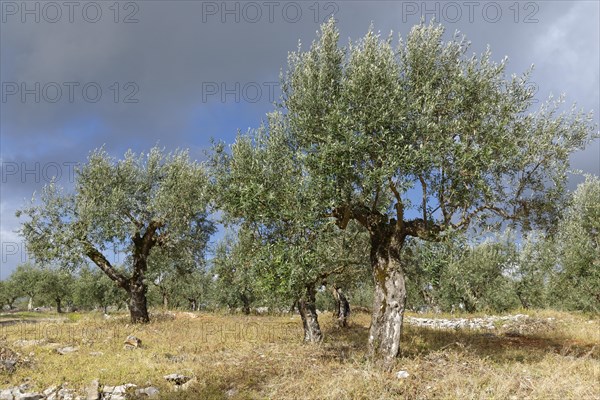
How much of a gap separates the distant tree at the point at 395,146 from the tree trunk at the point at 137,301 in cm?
2146

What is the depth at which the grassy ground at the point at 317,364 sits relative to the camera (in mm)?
12695

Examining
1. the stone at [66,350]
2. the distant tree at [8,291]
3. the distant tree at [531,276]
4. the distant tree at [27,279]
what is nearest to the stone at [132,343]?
the stone at [66,350]

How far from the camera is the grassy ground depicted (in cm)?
1270

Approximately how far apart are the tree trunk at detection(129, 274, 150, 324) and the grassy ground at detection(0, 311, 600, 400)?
5449 mm

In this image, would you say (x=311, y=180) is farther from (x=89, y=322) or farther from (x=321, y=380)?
(x=89, y=322)

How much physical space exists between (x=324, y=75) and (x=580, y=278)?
3703cm

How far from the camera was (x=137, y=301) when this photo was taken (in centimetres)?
3416

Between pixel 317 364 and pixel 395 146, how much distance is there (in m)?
9.76

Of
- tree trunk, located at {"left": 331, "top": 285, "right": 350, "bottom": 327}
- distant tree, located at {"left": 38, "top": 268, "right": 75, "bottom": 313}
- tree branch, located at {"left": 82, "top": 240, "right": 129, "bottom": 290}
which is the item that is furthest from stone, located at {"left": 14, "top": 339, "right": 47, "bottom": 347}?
distant tree, located at {"left": 38, "top": 268, "right": 75, "bottom": 313}

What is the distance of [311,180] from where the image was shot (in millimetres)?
14828

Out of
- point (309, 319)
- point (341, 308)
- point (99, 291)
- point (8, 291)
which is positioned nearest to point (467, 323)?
point (341, 308)

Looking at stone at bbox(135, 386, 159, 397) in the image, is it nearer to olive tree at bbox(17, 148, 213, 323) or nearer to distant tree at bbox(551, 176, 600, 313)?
olive tree at bbox(17, 148, 213, 323)

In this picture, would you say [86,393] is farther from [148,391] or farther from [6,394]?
[6,394]

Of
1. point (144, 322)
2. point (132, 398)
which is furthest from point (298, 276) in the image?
point (144, 322)
